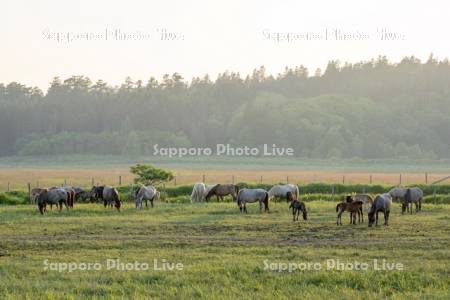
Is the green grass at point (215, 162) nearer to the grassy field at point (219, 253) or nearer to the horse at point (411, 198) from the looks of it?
the horse at point (411, 198)

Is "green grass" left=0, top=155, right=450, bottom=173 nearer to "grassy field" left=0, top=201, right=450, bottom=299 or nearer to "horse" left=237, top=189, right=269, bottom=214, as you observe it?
"horse" left=237, top=189, right=269, bottom=214

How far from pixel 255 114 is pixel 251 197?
9657cm

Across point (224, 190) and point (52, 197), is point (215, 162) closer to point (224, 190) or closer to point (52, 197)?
point (224, 190)

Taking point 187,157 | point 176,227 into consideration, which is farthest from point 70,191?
point 187,157

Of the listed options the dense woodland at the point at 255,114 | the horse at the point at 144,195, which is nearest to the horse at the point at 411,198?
the horse at the point at 144,195

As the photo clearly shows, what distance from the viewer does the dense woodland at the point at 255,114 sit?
401 ft

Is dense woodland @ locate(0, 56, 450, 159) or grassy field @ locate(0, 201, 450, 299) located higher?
dense woodland @ locate(0, 56, 450, 159)

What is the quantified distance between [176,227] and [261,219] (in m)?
4.38

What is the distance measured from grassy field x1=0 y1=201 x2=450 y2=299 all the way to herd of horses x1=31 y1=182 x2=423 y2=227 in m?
0.76

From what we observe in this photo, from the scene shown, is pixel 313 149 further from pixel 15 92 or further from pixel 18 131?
pixel 15 92

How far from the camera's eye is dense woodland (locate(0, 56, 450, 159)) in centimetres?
12238

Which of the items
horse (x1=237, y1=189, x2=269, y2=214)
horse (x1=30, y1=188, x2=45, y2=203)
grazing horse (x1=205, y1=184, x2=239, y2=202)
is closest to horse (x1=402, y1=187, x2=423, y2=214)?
horse (x1=237, y1=189, x2=269, y2=214)

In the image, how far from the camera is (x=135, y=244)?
71.4 feet

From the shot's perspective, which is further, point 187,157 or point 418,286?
point 187,157
